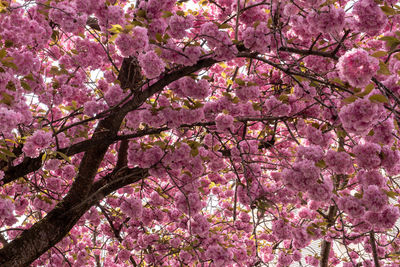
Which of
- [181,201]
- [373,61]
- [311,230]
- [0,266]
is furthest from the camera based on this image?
[311,230]

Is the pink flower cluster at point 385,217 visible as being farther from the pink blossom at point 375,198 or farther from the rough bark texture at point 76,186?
the rough bark texture at point 76,186

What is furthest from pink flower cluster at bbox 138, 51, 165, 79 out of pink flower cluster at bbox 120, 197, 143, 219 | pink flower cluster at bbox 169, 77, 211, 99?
pink flower cluster at bbox 120, 197, 143, 219

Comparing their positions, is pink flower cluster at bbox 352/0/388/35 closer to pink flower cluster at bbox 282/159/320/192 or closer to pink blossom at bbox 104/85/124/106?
pink flower cluster at bbox 282/159/320/192

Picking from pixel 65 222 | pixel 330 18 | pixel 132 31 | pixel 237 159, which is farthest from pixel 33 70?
pixel 330 18

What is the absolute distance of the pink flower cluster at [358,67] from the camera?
2197mm

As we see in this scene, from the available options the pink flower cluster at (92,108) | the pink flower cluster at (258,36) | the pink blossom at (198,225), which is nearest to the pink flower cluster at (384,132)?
the pink flower cluster at (258,36)

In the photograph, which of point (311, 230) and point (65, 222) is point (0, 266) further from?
point (311, 230)

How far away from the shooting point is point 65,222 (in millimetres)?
3887

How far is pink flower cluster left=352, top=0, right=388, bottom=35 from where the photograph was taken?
2.47 m

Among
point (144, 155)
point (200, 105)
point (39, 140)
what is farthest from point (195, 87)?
point (39, 140)

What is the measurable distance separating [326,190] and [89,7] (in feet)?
8.03

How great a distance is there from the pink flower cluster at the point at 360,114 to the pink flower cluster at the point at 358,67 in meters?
0.15

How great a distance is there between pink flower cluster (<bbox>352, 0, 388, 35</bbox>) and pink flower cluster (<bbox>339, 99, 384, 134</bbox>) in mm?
685

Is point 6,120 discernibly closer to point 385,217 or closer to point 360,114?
point 360,114
